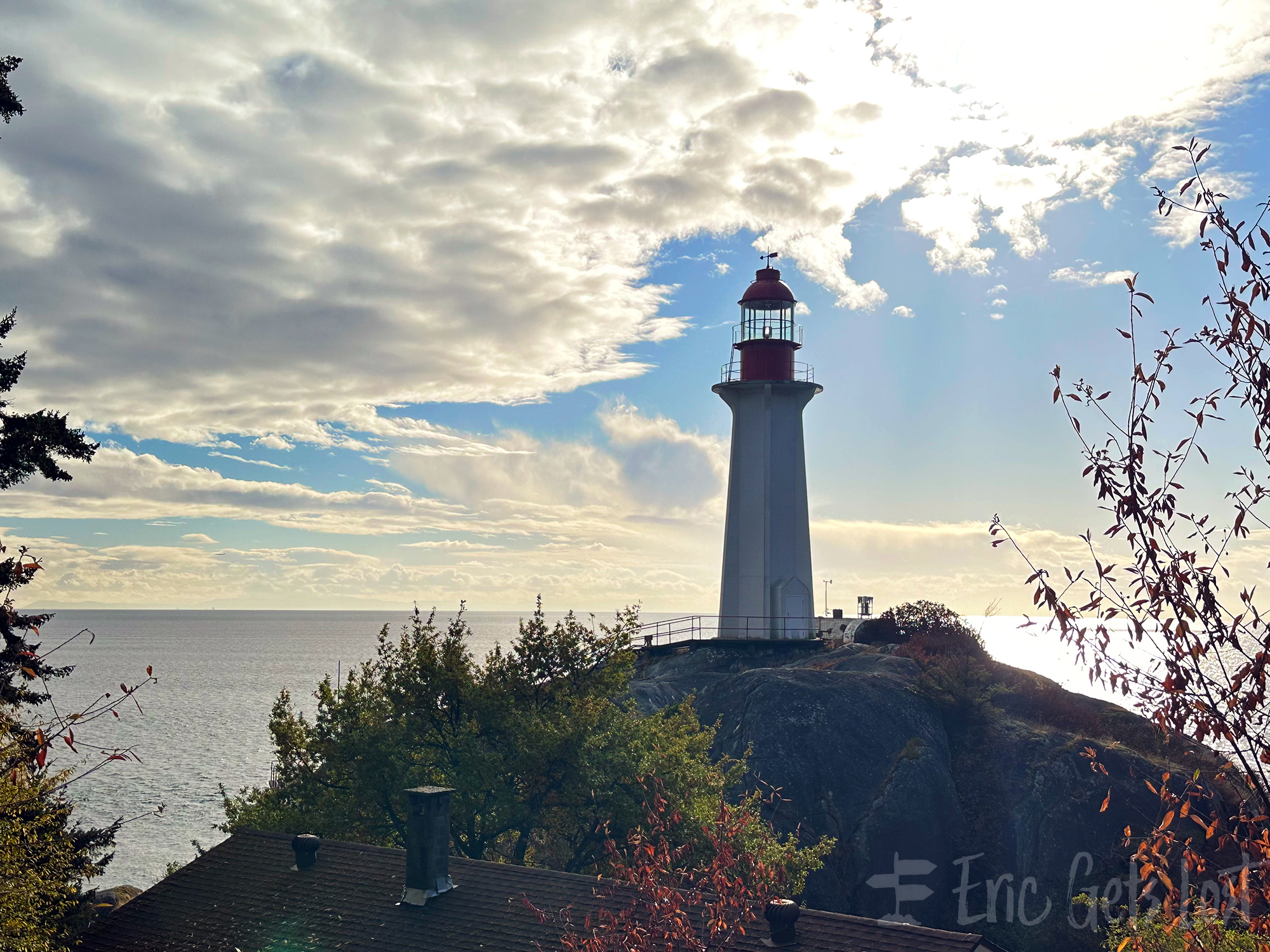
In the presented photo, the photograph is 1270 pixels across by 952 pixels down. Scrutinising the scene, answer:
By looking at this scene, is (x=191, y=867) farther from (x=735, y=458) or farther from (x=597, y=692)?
(x=735, y=458)

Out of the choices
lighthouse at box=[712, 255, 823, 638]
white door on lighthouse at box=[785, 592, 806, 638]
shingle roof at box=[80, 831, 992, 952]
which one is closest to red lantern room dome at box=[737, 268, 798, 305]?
lighthouse at box=[712, 255, 823, 638]

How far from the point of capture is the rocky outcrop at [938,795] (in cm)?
2991

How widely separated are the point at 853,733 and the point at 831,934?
17946 mm

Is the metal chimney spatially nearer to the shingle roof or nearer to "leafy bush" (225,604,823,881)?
the shingle roof

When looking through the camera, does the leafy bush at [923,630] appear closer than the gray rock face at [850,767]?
No

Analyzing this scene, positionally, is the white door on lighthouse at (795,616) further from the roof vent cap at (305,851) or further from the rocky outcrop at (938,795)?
the roof vent cap at (305,851)

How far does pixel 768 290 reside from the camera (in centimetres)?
4756

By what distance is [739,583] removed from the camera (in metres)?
45.8

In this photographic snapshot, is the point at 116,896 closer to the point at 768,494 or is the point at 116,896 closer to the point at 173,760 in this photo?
the point at 768,494

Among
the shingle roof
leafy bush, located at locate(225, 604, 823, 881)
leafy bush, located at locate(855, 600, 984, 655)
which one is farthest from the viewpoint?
leafy bush, located at locate(855, 600, 984, 655)

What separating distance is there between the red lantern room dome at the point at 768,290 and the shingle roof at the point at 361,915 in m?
33.5

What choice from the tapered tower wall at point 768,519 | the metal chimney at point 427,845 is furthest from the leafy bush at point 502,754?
the tapered tower wall at point 768,519

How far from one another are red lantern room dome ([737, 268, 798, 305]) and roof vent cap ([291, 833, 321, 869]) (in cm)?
3401

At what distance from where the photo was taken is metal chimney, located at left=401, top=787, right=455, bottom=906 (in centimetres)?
1806
